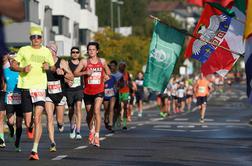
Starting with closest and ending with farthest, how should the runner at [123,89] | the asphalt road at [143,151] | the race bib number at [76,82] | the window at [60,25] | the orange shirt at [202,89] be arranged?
the asphalt road at [143,151] < the race bib number at [76,82] < the runner at [123,89] < the orange shirt at [202,89] < the window at [60,25]

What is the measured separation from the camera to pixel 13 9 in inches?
279

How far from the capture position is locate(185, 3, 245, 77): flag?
64.7ft

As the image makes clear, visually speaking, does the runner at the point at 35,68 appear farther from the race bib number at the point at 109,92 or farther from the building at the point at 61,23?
the building at the point at 61,23

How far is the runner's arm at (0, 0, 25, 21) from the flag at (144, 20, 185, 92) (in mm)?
13961

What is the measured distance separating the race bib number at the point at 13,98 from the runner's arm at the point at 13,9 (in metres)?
12.0

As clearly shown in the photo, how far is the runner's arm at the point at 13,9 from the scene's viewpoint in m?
7.04

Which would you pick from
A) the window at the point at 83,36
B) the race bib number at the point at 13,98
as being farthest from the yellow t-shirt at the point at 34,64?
the window at the point at 83,36

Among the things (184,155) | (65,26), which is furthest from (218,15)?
(65,26)

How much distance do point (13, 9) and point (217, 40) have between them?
1300cm

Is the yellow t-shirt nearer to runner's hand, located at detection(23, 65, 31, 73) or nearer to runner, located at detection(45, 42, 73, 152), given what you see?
runner's hand, located at detection(23, 65, 31, 73)

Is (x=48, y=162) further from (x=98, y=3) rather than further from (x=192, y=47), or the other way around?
(x=98, y=3)

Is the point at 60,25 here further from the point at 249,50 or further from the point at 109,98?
the point at 249,50

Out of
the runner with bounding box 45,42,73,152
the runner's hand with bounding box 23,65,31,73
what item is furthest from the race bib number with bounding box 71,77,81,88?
the runner's hand with bounding box 23,65,31,73

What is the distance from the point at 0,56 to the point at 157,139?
14174 millimetres
